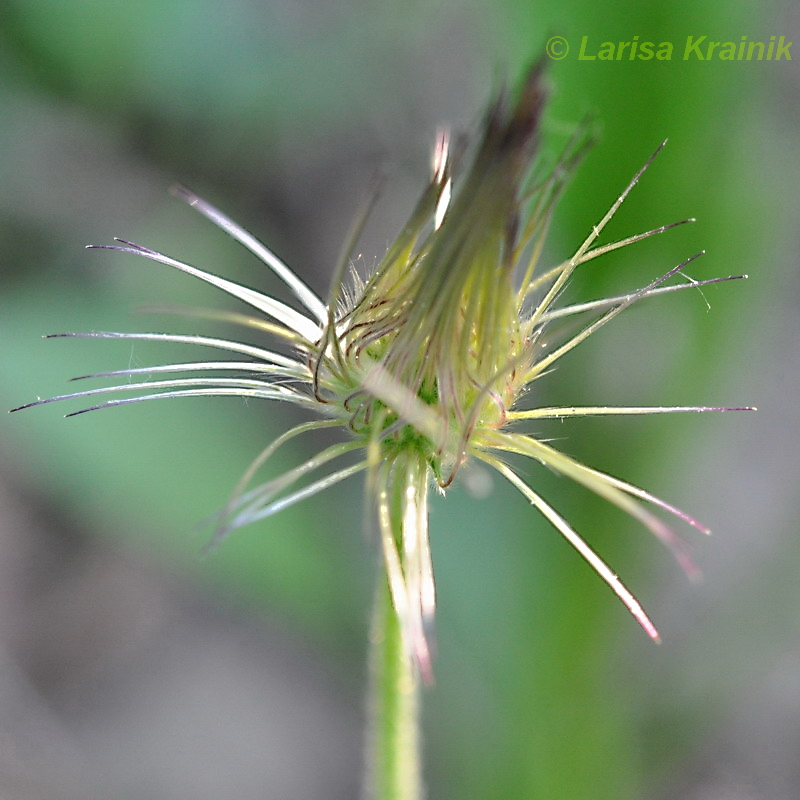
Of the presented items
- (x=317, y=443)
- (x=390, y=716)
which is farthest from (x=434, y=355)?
(x=317, y=443)

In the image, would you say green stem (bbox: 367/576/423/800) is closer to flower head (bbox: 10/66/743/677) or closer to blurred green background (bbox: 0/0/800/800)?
flower head (bbox: 10/66/743/677)

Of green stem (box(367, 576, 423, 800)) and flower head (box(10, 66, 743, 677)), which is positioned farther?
green stem (box(367, 576, 423, 800))

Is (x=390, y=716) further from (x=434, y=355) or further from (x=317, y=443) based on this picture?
(x=317, y=443)

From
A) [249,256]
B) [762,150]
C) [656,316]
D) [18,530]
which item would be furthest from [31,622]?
[762,150]

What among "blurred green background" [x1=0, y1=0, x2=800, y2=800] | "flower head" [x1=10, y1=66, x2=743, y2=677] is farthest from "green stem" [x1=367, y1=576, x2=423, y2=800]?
"blurred green background" [x1=0, y1=0, x2=800, y2=800]

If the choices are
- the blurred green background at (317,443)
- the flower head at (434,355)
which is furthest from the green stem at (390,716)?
the blurred green background at (317,443)

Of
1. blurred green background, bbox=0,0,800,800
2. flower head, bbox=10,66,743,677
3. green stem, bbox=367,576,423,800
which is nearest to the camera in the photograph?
flower head, bbox=10,66,743,677

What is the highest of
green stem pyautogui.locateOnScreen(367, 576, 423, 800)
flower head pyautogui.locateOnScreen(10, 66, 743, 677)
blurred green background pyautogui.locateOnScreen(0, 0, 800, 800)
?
blurred green background pyautogui.locateOnScreen(0, 0, 800, 800)

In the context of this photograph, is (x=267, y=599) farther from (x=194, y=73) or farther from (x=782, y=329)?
(x=782, y=329)
